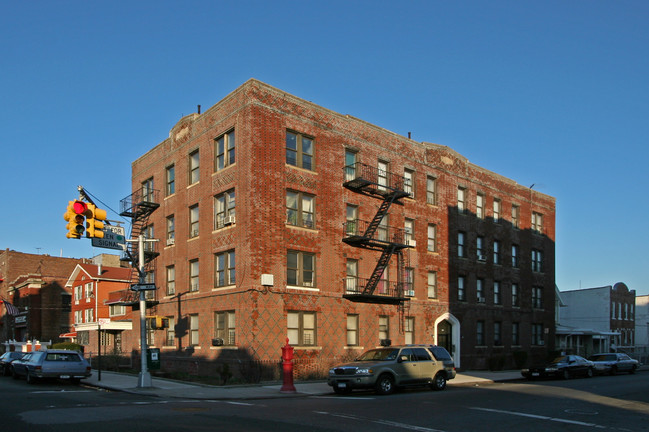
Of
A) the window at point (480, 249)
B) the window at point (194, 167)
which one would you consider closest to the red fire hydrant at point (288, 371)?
the window at point (194, 167)

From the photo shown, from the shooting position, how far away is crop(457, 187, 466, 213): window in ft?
128

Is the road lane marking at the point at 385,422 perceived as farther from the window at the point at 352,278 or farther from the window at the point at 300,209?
the window at the point at 352,278

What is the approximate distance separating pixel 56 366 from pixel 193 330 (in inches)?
325

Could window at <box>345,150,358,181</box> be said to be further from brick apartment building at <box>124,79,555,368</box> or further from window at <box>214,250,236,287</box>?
window at <box>214,250,236,287</box>

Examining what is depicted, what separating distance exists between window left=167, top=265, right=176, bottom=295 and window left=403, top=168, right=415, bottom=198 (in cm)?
1436

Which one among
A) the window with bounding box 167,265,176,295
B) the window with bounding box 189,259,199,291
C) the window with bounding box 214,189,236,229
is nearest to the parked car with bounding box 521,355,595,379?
the window with bounding box 214,189,236,229

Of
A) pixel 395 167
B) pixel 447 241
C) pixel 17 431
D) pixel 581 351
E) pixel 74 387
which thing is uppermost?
pixel 395 167

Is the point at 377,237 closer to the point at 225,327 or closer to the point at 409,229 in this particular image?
the point at 409,229

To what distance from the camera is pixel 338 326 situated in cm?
2988

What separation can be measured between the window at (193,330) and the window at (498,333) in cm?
2126

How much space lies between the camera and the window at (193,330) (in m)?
30.5

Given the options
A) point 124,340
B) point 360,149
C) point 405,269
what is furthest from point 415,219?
point 124,340

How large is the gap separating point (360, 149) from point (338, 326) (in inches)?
384

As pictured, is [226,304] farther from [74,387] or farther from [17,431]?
[17,431]
